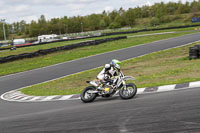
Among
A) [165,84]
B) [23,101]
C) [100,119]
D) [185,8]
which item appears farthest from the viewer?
[185,8]

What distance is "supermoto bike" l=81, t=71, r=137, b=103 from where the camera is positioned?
1005 cm

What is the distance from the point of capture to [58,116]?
8.66 meters

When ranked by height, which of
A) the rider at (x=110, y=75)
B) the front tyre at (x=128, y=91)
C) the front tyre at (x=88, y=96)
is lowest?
the front tyre at (x=88, y=96)

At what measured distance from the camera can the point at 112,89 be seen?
1038 cm

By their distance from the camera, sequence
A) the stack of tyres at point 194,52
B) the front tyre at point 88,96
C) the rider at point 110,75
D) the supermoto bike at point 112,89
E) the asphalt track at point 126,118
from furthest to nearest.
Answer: the stack of tyres at point 194,52
the front tyre at point 88,96
the rider at point 110,75
the supermoto bike at point 112,89
the asphalt track at point 126,118

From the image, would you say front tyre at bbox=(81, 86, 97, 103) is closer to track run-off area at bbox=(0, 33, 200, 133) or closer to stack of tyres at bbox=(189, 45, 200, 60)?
track run-off area at bbox=(0, 33, 200, 133)

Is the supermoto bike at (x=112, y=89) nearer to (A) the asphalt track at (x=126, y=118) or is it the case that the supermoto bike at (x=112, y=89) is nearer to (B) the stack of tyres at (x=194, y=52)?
(A) the asphalt track at (x=126, y=118)

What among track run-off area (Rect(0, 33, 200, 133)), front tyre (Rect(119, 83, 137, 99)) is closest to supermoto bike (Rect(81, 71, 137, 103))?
front tyre (Rect(119, 83, 137, 99))

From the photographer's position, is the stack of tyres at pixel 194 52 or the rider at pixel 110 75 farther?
the stack of tyres at pixel 194 52

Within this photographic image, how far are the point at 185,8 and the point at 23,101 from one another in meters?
154

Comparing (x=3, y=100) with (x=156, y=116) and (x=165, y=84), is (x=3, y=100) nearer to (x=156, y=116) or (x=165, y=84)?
(x=165, y=84)

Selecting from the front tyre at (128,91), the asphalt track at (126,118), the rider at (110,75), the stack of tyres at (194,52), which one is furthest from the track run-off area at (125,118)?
the stack of tyres at (194,52)

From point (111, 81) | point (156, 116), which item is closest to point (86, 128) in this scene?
point (156, 116)

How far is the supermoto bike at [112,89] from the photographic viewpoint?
10.0 meters
